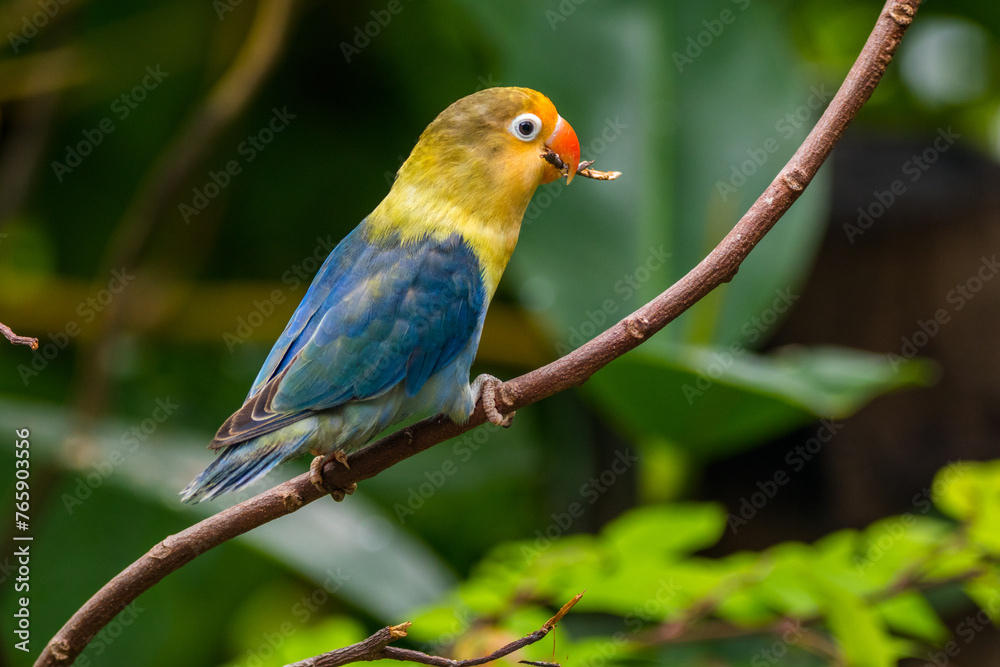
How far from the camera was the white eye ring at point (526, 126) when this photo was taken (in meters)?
1.39

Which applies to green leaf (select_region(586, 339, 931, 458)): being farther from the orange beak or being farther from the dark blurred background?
the orange beak

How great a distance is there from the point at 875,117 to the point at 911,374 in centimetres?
183

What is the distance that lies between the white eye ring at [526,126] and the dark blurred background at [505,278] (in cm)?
93

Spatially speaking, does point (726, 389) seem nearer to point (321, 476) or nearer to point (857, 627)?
point (857, 627)

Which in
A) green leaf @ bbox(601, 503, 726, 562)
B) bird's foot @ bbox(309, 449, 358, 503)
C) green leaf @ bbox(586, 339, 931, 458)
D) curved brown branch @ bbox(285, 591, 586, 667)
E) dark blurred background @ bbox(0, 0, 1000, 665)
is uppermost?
dark blurred background @ bbox(0, 0, 1000, 665)

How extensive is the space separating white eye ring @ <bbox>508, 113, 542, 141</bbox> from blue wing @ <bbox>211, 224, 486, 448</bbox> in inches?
9.3

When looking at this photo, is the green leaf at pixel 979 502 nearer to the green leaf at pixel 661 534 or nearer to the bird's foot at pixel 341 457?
the green leaf at pixel 661 534

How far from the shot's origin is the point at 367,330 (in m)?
1.46

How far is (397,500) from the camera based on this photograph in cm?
325

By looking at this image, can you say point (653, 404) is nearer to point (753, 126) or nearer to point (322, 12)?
point (753, 126)

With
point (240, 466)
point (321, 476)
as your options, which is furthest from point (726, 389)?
point (240, 466)

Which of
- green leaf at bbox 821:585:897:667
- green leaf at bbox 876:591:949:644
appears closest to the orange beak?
green leaf at bbox 821:585:897:667

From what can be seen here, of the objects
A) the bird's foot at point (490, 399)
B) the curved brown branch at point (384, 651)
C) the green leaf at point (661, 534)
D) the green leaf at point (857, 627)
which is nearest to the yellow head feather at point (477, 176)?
the bird's foot at point (490, 399)

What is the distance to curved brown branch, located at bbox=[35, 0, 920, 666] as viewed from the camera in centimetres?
118
